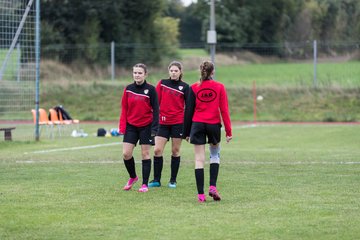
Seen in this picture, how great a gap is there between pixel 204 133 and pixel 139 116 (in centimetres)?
154

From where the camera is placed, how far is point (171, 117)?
12289mm

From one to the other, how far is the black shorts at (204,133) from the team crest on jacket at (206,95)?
32 cm

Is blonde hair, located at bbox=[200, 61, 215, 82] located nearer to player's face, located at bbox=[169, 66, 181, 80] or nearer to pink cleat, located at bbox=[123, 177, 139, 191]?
player's face, located at bbox=[169, 66, 181, 80]

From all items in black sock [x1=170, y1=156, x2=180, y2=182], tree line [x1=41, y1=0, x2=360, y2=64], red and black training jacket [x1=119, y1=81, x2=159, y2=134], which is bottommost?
black sock [x1=170, y1=156, x2=180, y2=182]

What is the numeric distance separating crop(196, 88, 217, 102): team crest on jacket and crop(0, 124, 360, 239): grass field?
1.30m

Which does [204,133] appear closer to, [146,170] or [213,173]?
[213,173]

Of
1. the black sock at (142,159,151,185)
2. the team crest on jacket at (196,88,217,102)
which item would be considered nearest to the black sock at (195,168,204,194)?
the team crest on jacket at (196,88,217,102)

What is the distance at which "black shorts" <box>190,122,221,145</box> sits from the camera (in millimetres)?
10453

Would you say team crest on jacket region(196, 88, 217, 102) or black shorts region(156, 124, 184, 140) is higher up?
team crest on jacket region(196, 88, 217, 102)

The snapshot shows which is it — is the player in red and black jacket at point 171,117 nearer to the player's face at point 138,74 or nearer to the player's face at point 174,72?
the player's face at point 174,72

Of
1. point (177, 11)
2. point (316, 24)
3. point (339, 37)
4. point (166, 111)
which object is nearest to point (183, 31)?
point (177, 11)

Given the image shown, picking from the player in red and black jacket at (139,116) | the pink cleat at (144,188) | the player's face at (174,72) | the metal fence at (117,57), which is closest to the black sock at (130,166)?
the player in red and black jacket at (139,116)

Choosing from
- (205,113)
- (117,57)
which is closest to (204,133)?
(205,113)

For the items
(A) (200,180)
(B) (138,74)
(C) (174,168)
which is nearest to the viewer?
(A) (200,180)
